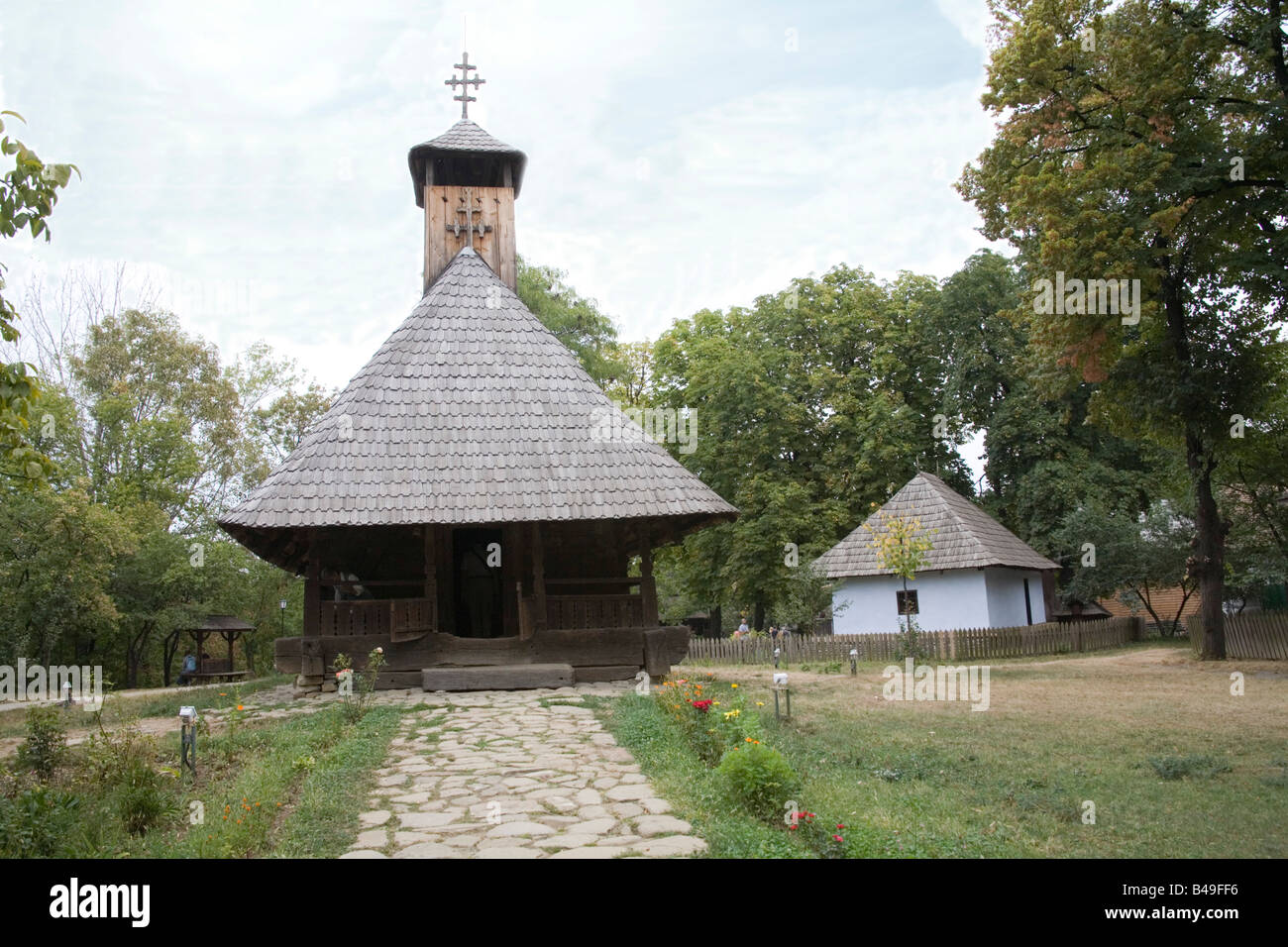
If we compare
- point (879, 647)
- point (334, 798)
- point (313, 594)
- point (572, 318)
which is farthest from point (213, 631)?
point (334, 798)

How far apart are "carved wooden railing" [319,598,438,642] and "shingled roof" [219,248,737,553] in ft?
4.36

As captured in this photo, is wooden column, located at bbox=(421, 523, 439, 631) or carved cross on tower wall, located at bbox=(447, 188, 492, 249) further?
carved cross on tower wall, located at bbox=(447, 188, 492, 249)

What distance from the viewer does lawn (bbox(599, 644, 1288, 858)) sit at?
474cm

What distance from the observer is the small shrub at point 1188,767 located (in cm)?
661

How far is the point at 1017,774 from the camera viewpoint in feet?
21.9

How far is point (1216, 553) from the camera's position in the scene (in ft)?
56.1

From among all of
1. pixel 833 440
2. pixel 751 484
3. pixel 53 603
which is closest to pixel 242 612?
pixel 53 603

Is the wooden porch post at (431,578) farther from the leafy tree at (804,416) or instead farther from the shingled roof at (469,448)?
the leafy tree at (804,416)

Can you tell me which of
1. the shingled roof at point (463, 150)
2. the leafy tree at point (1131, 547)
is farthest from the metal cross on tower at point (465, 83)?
the leafy tree at point (1131, 547)

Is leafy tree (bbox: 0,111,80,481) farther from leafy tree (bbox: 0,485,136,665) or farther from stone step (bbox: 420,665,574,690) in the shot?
leafy tree (bbox: 0,485,136,665)

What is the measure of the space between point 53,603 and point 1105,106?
81.7 feet

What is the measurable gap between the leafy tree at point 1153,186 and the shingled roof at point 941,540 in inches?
317

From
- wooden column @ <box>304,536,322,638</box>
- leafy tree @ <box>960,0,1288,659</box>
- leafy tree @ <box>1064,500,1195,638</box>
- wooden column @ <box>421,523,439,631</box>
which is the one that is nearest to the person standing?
wooden column @ <box>304,536,322,638</box>
